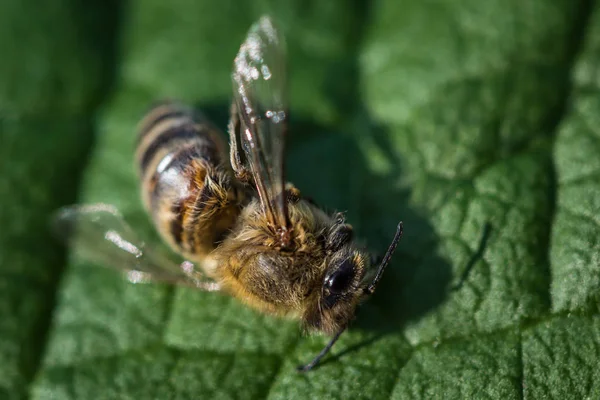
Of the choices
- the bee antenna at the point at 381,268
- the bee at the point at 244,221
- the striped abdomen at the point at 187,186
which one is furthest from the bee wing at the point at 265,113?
the bee antenna at the point at 381,268

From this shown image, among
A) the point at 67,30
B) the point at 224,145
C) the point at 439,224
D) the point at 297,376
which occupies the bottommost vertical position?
the point at 297,376

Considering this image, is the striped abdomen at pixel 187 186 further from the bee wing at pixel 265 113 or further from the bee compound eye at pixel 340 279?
the bee compound eye at pixel 340 279

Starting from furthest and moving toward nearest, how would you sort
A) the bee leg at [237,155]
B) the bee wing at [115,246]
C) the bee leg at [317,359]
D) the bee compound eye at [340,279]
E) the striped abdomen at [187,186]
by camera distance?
the bee wing at [115,246]
the striped abdomen at [187,186]
the bee leg at [237,155]
the bee leg at [317,359]
the bee compound eye at [340,279]

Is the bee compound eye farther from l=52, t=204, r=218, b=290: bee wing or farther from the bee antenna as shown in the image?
l=52, t=204, r=218, b=290: bee wing

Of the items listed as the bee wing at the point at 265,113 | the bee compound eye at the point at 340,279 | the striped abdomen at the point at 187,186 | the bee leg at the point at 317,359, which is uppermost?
the bee wing at the point at 265,113

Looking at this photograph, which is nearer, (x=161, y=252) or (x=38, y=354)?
(x=38, y=354)

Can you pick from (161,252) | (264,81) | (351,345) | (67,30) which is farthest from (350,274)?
(67,30)

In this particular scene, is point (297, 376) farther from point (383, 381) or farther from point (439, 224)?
point (439, 224)

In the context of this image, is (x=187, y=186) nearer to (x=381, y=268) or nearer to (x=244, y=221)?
(x=244, y=221)
